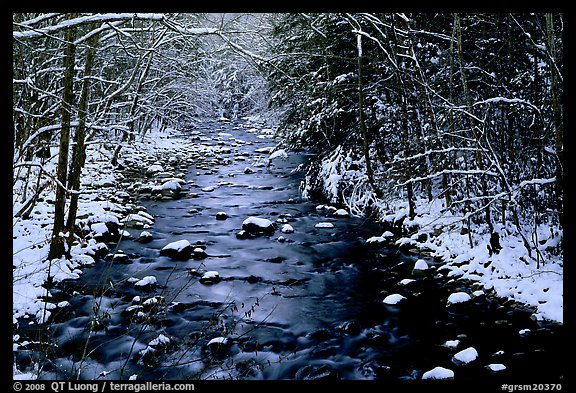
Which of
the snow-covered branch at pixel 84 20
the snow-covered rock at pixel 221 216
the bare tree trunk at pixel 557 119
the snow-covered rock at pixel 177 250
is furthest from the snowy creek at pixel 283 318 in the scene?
the snow-covered branch at pixel 84 20

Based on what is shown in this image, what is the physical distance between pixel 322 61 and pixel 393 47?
2248mm

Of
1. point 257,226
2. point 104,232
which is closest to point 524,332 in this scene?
point 257,226

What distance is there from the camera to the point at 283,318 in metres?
4.85

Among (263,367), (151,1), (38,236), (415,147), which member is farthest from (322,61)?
(151,1)

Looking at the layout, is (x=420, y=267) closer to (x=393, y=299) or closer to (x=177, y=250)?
(x=393, y=299)

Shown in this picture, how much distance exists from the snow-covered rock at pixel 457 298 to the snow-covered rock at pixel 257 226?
3.51 metres

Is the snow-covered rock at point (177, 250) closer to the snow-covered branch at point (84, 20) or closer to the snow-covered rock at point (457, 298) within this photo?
the snow-covered rock at point (457, 298)

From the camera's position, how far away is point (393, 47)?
714cm

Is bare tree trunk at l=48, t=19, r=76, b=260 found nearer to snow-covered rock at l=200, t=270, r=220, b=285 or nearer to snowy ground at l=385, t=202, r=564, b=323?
snow-covered rock at l=200, t=270, r=220, b=285

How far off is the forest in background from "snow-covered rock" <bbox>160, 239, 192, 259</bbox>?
4.38ft

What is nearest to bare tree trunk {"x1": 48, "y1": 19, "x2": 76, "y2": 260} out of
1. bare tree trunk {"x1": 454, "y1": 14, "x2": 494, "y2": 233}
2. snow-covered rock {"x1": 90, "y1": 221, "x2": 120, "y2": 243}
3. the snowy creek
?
the snowy creek

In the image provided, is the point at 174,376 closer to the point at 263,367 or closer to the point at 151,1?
the point at 263,367

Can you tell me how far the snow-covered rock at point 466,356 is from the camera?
391 centimetres

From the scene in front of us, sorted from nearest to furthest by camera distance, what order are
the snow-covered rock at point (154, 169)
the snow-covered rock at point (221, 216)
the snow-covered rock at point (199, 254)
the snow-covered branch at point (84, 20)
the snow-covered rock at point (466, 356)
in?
1. the snow-covered branch at point (84, 20)
2. the snow-covered rock at point (466, 356)
3. the snow-covered rock at point (199, 254)
4. the snow-covered rock at point (221, 216)
5. the snow-covered rock at point (154, 169)
